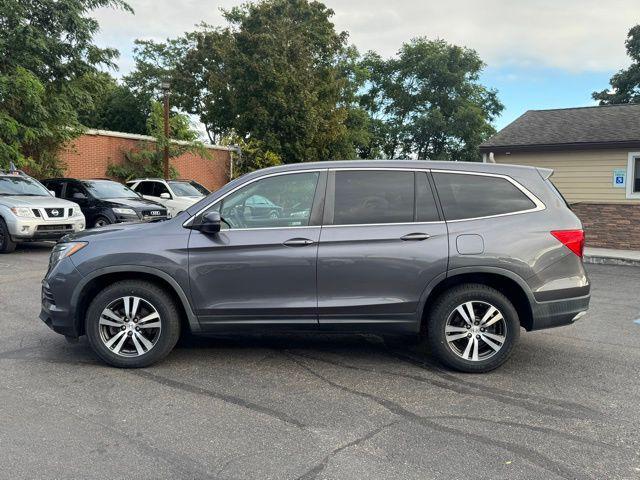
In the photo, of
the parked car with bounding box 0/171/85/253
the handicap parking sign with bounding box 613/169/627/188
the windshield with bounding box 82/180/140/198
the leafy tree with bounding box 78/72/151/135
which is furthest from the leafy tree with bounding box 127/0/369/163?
the handicap parking sign with bounding box 613/169/627/188

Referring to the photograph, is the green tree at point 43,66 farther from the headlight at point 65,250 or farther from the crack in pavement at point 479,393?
the crack in pavement at point 479,393

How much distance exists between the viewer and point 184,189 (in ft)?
59.8

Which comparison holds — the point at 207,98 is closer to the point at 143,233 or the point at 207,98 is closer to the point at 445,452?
the point at 143,233

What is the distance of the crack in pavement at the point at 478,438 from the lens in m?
3.23

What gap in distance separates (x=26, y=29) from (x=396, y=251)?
46.7 ft

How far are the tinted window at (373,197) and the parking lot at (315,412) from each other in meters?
1.32

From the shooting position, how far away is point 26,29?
48.4ft

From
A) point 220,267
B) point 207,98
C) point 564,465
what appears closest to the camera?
point 564,465

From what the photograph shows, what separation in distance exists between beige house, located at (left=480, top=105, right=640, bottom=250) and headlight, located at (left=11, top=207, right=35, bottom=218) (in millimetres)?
12266

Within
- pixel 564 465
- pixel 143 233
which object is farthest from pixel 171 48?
pixel 564 465

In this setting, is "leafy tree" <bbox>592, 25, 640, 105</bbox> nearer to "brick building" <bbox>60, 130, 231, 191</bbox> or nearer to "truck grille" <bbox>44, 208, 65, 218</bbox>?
"brick building" <bbox>60, 130, 231, 191</bbox>

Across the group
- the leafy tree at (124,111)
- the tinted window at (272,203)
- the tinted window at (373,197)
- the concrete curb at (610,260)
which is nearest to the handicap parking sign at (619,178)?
the concrete curb at (610,260)

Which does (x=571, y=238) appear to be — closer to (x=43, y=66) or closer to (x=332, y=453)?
(x=332, y=453)

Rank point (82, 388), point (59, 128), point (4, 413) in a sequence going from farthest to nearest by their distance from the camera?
point (59, 128) → point (82, 388) → point (4, 413)
